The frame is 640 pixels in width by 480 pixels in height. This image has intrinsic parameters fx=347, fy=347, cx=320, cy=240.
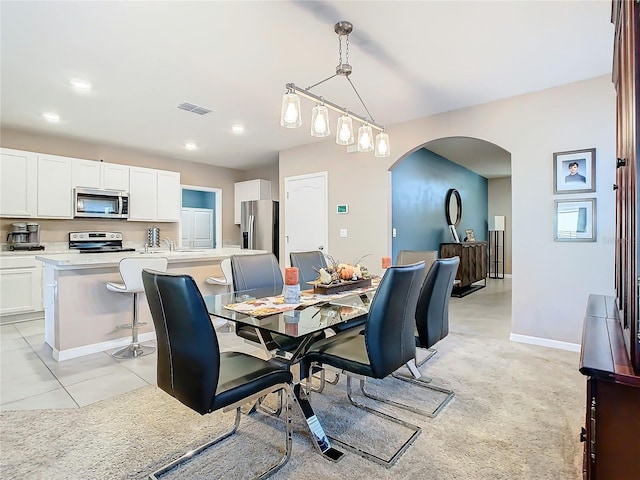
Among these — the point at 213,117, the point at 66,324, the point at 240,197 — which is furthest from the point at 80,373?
the point at 240,197

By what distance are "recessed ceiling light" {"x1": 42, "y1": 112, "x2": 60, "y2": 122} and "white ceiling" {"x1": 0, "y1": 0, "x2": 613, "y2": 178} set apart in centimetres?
10

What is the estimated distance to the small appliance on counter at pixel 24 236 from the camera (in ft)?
15.3

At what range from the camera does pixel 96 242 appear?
540cm

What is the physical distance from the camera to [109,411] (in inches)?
85.8

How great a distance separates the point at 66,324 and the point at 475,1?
4.02 meters

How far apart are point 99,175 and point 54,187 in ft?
1.95

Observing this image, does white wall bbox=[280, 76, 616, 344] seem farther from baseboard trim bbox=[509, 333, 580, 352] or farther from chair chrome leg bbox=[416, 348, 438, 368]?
chair chrome leg bbox=[416, 348, 438, 368]

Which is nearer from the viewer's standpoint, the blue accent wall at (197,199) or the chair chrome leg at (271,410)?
the chair chrome leg at (271,410)

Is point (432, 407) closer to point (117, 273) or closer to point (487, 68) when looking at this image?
point (487, 68)

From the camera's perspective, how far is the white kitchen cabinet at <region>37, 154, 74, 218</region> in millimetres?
4738

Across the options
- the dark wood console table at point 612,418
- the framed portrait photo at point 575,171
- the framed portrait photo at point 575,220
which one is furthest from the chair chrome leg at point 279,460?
the framed portrait photo at point 575,171

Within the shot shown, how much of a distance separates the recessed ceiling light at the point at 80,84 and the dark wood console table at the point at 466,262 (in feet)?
18.4

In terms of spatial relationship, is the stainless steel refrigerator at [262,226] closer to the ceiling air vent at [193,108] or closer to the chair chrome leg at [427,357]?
the ceiling air vent at [193,108]

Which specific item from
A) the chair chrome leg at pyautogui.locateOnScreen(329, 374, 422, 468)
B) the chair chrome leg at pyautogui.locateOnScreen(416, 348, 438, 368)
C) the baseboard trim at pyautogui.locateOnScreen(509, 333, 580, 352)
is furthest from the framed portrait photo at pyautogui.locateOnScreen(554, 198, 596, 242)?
the chair chrome leg at pyautogui.locateOnScreen(329, 374, 422, 468)
